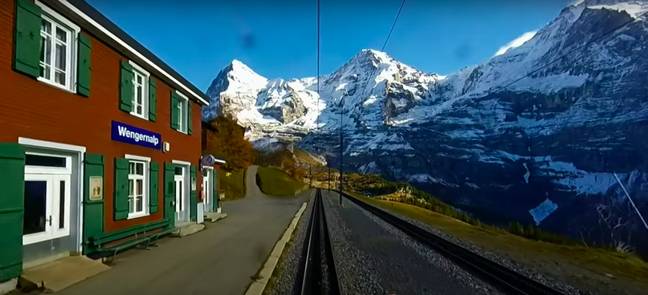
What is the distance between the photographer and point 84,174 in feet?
40.9

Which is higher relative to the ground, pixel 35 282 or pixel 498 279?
pixel 35 282

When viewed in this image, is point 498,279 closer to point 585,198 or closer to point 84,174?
point 84,174

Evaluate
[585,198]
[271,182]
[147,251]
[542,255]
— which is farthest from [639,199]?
[147,251]

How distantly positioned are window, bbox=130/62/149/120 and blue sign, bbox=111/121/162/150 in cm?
62

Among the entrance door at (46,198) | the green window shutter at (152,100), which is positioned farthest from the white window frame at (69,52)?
the green window shutter at (152,100)

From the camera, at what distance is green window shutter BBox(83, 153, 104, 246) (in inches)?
491

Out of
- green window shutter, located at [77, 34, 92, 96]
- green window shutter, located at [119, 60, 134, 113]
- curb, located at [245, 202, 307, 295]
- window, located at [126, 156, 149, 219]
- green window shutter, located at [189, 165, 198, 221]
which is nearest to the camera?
curb, located at [245, 202, 307, 295]

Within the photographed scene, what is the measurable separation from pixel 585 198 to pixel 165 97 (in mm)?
202979

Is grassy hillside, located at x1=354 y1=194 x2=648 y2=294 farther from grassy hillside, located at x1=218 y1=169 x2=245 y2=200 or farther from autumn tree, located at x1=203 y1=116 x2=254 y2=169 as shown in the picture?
autumn tree, located at x1=203 y1=116 x2=254 y2=169

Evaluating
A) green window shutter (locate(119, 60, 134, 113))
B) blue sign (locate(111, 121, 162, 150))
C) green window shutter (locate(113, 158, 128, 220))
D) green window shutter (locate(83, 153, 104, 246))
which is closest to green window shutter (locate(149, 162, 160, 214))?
blue sign (locate(111, 121, 162, 150))

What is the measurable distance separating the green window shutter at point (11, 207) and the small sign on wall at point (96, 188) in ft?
9.45

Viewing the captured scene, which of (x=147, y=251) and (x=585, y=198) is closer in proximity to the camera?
(x=147, y=251)

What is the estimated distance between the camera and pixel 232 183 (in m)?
61.9

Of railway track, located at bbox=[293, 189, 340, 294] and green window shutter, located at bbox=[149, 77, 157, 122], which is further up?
green window shutter, located at bbox=[149, 77, 157, 122]
